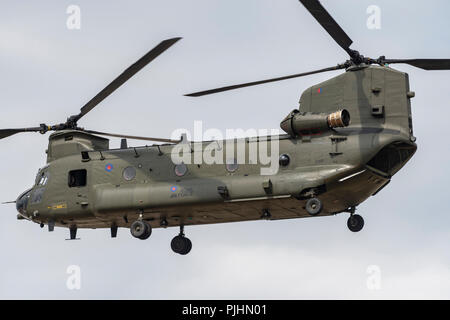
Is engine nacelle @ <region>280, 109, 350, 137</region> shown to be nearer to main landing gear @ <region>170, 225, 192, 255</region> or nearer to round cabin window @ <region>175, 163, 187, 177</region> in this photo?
round cabin window @ <region>175, 163, 187, 177</region>

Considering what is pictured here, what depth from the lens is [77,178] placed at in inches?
1524

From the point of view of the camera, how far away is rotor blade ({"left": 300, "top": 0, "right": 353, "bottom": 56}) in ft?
102

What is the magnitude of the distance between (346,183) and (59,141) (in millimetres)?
11998

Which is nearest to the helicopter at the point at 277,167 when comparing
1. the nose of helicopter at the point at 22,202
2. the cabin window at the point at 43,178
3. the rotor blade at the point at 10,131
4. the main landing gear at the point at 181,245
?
the cabin window at the point at 43,178

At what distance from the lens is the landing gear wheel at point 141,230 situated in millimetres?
36719

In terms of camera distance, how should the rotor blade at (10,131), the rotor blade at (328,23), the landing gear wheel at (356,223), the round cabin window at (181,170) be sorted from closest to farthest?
the rotor blade at (328,23), the landing gear wheel at (356,223), the round cabin window at (181,170), the rotor blade at (10,131)

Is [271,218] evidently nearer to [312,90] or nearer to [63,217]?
[312,90]

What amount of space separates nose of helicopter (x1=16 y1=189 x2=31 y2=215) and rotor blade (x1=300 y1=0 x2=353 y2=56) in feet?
45.1

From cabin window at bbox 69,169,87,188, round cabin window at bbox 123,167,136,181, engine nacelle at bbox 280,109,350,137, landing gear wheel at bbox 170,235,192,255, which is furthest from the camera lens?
landing gear wheel at bbox 170,235,192,255

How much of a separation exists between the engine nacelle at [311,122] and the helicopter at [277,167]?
0.11 feet

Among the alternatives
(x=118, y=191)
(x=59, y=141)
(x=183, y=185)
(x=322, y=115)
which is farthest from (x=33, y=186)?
(x=322, y=115)

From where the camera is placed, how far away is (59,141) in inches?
1578

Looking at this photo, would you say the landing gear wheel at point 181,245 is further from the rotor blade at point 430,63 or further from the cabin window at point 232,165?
the rotor blade at point 430,63

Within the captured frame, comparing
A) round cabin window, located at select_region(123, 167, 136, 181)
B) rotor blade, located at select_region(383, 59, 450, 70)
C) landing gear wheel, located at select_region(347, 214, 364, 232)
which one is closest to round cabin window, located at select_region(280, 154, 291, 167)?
landing gear wheel, located at select_region(347, 214, 364, 232)
